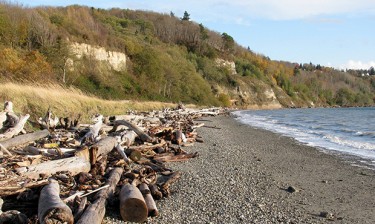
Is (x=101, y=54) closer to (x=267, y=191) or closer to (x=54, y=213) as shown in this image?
(x=267, y=191)

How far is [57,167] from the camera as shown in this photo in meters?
7.88

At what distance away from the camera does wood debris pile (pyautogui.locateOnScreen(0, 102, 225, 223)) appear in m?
5.91

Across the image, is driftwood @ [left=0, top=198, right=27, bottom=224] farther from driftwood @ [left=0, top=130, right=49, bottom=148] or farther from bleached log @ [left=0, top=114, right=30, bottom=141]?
bleached log @ [left=0, top=114, right=30, bottom=141]

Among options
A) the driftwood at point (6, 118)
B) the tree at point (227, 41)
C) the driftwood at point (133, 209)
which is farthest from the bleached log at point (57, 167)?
the tree at point (227, 41)

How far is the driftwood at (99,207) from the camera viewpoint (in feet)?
18.4

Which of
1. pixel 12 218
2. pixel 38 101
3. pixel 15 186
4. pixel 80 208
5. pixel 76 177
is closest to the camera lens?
pixel 12 218

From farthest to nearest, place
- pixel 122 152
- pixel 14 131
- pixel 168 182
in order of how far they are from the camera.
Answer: pixel 14 131 → pixel 122 152 → pixel 168 182

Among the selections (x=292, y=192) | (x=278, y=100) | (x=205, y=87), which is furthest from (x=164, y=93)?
(x=278, y=100)

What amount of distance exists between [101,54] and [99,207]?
163ft

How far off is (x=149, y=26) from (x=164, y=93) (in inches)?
2200

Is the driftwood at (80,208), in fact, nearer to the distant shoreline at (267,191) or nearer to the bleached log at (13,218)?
the bleached log at (13,218)

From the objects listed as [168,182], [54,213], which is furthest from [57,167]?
[54,213]

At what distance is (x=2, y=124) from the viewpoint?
12.4m

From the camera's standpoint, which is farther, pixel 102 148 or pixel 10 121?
pixel 10 121
